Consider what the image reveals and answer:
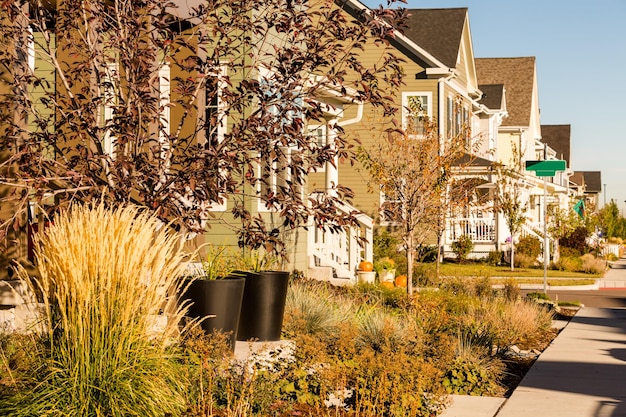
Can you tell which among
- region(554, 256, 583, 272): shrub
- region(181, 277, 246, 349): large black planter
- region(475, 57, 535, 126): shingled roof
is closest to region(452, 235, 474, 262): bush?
region(554, 256, 583, 272): shrub

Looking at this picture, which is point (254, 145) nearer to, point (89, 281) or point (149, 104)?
point (149, 104)

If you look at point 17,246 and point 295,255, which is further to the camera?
point 295,255

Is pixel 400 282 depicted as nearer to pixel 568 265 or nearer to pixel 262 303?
pixel 262 303

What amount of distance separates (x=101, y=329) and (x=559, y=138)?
74.2 metres

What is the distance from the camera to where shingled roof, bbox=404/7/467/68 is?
36000mm

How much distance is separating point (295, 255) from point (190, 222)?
8.43m

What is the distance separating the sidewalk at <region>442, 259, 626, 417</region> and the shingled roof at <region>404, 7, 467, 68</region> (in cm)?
2320

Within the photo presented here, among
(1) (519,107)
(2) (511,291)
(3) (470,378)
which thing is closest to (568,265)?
(2) (511,291)

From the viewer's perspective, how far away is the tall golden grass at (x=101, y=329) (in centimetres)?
591

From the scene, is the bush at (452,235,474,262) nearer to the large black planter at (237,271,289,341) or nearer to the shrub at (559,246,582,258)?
the shrub at (559,246,582,258)

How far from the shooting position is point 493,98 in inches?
1770

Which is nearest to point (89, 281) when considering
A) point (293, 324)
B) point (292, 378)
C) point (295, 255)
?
point (292, 378)

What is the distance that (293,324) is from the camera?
439 inches

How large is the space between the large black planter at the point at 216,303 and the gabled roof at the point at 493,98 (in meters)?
36.3
